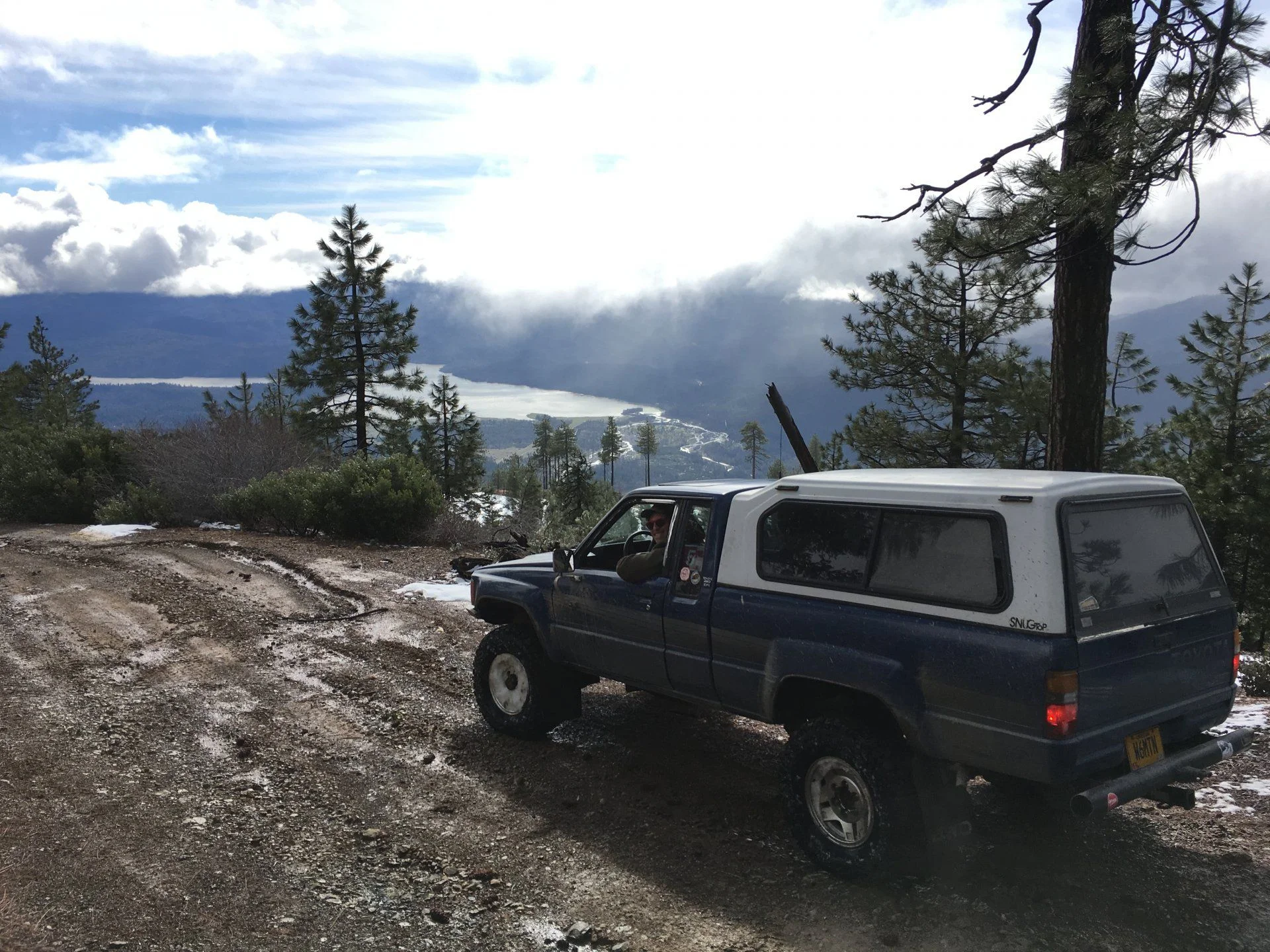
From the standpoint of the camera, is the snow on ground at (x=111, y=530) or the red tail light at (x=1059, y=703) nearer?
the red tail light at (x=1059, y=703)

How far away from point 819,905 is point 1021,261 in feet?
17.8

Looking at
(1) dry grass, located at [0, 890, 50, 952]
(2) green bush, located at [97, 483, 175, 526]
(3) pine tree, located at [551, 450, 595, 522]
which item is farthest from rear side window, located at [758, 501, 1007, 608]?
(3) pine tree, located at [551, 450, 595, 522]

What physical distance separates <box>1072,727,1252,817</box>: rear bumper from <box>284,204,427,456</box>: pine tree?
38.2 m

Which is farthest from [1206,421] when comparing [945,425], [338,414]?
[338,414]

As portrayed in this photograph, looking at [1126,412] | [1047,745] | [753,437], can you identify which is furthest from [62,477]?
[753,437]

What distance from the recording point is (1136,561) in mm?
4188

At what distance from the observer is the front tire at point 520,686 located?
20.5ft

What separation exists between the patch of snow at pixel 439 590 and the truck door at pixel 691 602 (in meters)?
5.78

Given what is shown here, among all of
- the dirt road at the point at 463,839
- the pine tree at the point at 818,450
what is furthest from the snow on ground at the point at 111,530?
the pine tree at the point at 818,450

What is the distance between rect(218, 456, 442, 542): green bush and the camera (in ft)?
51.1

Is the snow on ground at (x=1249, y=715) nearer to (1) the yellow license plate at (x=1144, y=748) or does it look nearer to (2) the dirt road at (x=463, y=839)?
(2) the dirt road at (x=463, y=839)

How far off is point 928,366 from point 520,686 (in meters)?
20.5

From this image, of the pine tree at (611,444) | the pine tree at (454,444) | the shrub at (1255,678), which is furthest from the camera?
the pine tree at (611,444)

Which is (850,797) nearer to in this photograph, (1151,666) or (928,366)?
(1151,666)
